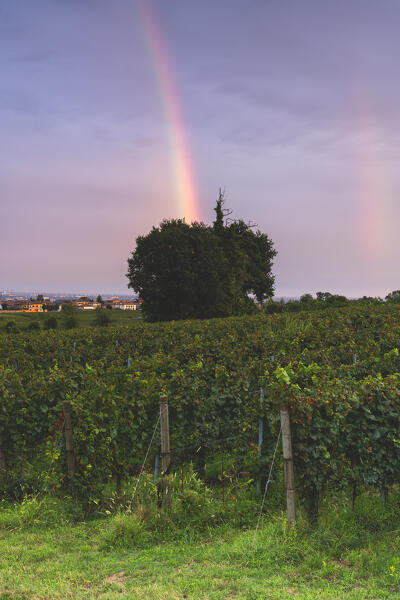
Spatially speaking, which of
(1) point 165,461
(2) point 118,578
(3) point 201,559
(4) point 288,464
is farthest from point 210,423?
(2) point 118,578

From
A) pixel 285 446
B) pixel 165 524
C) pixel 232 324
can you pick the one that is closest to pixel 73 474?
pixel 165 524

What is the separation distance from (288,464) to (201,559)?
146 centimetres

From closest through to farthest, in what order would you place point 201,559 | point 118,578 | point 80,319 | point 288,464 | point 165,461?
point 118,578 < point 201,559 < point 288,464 < point 165,461 < point 80,319

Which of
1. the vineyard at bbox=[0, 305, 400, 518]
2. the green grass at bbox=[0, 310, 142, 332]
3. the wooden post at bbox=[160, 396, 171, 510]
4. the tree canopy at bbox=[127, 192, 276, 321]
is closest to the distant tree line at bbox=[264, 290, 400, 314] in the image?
the tree canopy at bbox=[127, 192, 276, 321]

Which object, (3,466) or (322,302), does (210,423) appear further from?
(322,302)

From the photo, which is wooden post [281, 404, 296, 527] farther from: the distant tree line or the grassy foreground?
the distant tree line

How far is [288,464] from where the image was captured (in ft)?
18.9

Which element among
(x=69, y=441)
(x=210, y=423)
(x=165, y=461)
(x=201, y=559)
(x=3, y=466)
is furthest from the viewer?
(x=210, y=423)

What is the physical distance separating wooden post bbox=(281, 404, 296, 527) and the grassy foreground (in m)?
0.19

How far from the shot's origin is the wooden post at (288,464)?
5719 millimetres

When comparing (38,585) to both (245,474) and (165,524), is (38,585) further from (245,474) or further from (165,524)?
(245,474)

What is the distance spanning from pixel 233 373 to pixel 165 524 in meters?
3.32

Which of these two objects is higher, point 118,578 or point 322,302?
point 322,302

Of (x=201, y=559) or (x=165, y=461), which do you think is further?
(x=165, y=461)
